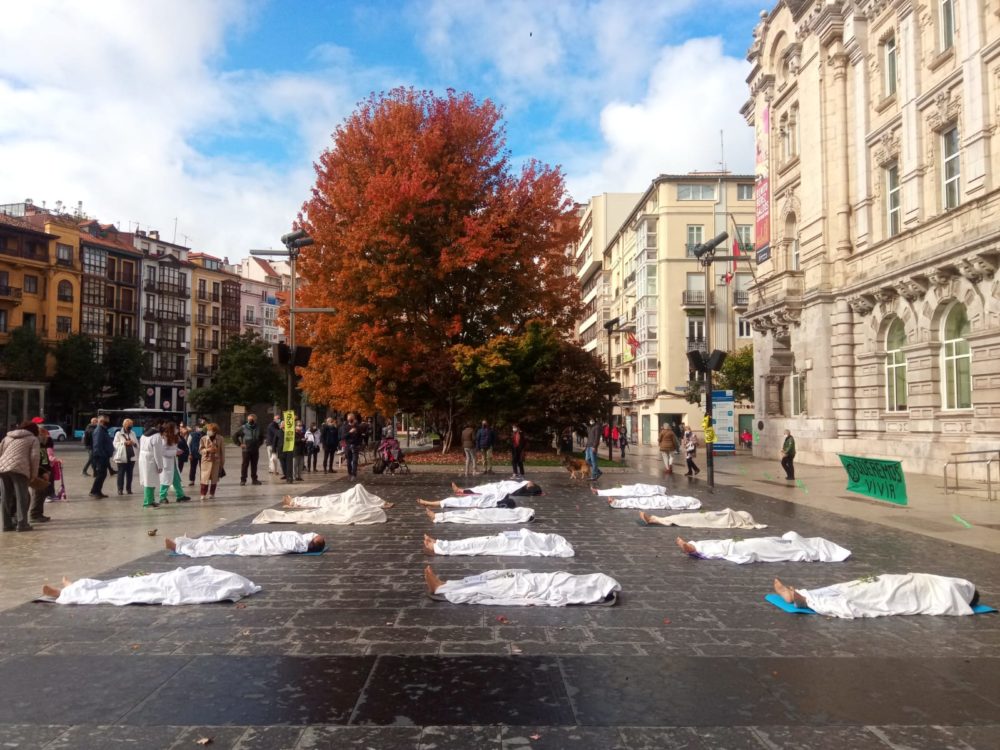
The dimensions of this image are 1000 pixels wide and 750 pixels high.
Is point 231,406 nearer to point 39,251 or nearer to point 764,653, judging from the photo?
point 39,251

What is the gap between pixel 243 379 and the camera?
66.1 metres

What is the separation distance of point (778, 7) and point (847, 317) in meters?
16.5

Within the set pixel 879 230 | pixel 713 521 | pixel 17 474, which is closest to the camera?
pixel 17 474

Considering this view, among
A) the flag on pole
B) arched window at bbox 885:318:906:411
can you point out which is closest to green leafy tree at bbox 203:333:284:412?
the flag on pole

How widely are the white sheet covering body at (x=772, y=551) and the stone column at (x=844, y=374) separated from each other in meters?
22.5

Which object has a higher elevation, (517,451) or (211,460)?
(211,460)

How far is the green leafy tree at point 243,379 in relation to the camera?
218ft

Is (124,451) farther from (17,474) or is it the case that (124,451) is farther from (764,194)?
(764,194)

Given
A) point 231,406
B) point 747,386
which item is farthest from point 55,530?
point 231,406

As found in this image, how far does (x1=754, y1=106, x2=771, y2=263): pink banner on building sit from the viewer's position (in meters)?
38.2

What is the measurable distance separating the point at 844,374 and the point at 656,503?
17.7 m

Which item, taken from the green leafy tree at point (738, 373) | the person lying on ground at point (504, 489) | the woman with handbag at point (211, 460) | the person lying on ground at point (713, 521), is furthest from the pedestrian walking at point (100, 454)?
the green leafy tree at point (738, 373)

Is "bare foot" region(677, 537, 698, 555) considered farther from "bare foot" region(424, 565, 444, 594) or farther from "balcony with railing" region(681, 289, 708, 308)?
"balcony with railing" region(681, 289, 708, 308)

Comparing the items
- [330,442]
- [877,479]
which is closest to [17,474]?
[330,442]
